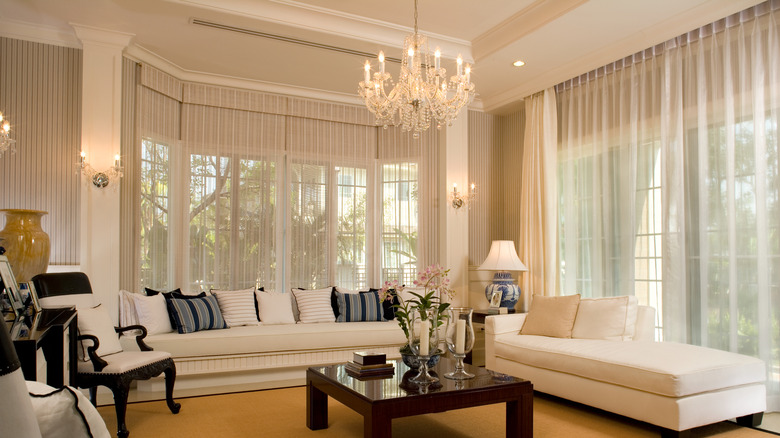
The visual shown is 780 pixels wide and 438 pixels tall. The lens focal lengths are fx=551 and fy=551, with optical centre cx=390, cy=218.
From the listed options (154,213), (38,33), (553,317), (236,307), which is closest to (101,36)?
(38,33)

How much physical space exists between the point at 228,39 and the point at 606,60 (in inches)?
132

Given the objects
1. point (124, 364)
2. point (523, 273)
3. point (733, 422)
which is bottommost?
point (733, 422)

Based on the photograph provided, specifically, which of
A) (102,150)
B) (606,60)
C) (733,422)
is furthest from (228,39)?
(733,422)

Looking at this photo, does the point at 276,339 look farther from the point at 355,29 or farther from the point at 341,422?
the point at 355,29

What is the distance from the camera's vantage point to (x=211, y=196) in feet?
18.4

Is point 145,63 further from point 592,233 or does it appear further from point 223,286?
point 592,233

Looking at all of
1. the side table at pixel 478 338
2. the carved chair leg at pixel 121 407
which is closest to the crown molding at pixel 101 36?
the carved chair leg at pixel 121 407

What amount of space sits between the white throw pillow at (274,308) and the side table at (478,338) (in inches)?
72.5

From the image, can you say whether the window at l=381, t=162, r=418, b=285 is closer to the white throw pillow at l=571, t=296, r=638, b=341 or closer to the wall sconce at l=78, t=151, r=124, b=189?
the white throw pillow at l=571, t=296, r=638, b=341

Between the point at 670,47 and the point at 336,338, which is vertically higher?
the point at 670,47

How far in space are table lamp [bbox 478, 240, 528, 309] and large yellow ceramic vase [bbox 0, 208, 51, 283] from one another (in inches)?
152

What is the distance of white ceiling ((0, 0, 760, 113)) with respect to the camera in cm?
416

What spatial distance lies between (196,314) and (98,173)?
4.66ft

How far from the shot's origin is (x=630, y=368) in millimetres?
3414
